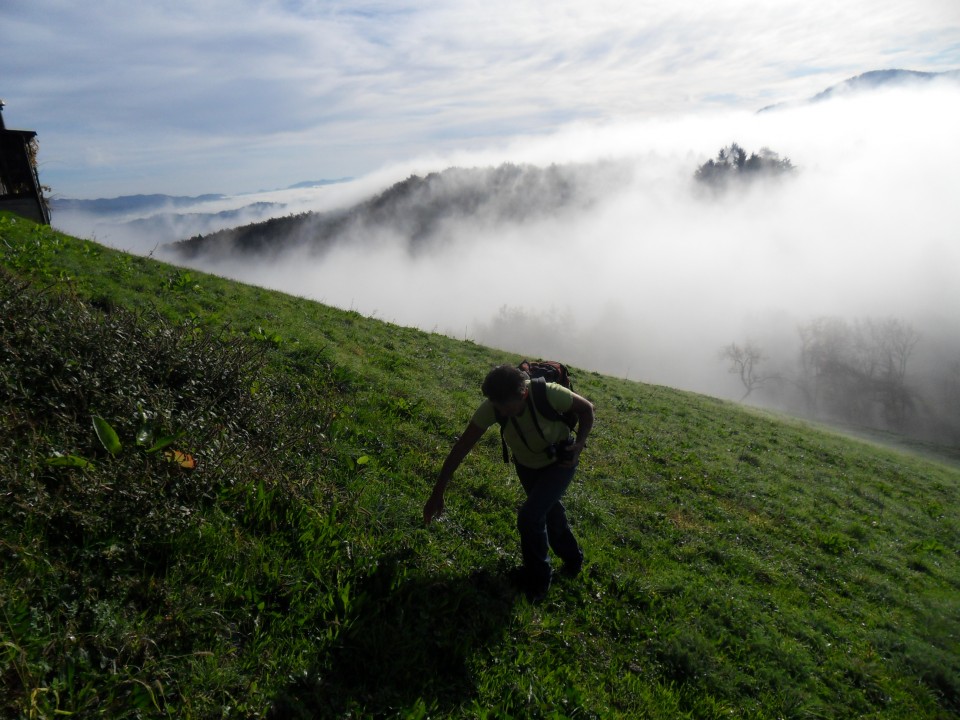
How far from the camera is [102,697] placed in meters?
3.16

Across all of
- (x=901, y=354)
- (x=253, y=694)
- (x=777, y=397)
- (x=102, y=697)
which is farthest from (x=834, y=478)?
(x=901, y=354)

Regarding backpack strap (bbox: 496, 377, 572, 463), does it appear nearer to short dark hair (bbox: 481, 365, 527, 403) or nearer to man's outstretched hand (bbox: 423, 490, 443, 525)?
short dark hair (bbox: 481, 365, 527, 403)

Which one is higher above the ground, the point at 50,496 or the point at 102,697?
the point at 50,496

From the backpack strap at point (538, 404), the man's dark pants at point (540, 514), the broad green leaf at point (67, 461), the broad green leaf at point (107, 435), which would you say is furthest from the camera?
the man's dark pants at point (540, 514)

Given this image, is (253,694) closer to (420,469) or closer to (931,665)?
(420,469)

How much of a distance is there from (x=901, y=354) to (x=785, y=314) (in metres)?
34.7

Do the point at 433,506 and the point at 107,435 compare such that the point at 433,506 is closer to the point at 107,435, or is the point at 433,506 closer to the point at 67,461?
the point at 107,435

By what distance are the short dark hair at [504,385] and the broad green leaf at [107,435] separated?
326 cm

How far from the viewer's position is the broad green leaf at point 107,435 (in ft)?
15.0

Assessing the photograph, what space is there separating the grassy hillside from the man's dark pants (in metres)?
0.38

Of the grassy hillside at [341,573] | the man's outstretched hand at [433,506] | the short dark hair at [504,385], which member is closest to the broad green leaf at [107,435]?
the grassy hillside at [341,573]

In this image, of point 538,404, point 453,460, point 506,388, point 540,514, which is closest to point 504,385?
point 506,388

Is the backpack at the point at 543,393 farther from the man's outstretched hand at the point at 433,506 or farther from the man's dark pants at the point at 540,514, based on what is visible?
the man's outstretched hand at the point at 433,506

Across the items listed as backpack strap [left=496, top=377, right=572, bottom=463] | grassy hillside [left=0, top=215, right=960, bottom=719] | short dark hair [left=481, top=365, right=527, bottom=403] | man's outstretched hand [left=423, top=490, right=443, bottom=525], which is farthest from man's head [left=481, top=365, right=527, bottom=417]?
grassy hillside [left=0, top=215, right=960, bottom=719]
